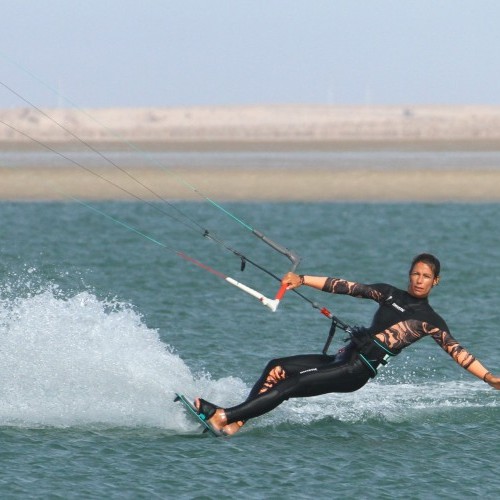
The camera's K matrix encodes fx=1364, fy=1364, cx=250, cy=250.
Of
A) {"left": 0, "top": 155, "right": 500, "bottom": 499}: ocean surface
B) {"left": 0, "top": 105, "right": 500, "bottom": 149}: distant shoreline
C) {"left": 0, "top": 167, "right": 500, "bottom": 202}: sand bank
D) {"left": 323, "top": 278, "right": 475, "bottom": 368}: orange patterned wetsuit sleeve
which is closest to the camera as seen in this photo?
{"left": 0, "top": 155, "right": 500, "bottom": 499}: ocean surface

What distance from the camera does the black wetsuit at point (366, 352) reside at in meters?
14.8

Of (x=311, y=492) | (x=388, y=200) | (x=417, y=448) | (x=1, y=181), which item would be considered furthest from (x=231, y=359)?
(x=1, y=181)

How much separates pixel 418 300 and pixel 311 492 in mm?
2656

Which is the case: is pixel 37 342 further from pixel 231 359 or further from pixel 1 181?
pixel 1 181

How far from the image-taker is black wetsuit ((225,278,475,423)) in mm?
14844

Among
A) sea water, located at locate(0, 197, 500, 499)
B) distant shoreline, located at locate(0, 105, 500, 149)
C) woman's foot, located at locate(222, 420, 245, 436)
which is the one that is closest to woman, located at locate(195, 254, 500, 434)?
woman's foot, located at locate(222, 420, 245, 436)

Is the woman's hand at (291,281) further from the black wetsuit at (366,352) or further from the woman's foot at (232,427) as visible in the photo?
the woman's foot at (232,427)

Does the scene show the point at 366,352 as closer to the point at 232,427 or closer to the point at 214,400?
the point at 232,427

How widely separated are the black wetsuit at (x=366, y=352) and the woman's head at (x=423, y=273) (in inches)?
7.9

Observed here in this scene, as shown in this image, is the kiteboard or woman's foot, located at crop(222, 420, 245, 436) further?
woman's foot, located at crop(222, 420, 245, 436)

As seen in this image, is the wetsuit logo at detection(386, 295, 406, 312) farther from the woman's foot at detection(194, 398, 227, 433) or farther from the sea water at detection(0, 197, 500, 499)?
the woman's foot at detection(194, 398, 227, 433)

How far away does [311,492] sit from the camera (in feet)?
44.0

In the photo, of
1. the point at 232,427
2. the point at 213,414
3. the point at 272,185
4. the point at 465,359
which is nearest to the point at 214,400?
the point at 232,427

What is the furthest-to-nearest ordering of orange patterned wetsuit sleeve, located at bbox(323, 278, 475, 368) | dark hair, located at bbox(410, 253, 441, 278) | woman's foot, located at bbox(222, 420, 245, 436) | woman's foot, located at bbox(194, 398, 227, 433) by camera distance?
woman's foot, located at bbox(222, 420, 245, 436), woman's foot, located at bbox(194, 398, 227, 433), orange patterned wetsuit sleeve, located at bbox(323, 278, 475, 368), dark hair, located at bbox(410, 253, 441, 278)
